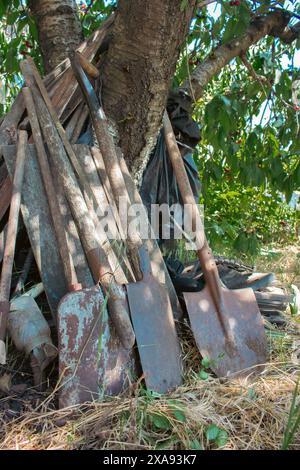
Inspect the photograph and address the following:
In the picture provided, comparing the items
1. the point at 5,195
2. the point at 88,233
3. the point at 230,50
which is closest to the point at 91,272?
the point at 88,233

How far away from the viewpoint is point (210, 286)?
220 centimetres

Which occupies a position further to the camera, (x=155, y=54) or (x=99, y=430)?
(x=155, y=54)

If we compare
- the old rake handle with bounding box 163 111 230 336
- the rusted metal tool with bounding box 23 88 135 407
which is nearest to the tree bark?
the old rake handle with bounding box 163 111 230 336

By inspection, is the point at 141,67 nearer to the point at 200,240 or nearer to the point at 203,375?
the point at 200,240

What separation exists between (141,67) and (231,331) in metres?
1.25

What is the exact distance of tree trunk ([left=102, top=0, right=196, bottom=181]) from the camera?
7.16 feet

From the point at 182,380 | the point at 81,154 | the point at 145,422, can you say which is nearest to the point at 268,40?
the point at 81,154

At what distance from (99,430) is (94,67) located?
1.62 meters

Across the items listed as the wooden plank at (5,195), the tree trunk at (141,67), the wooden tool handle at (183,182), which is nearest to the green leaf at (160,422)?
the wooden tool handle at (183,182)

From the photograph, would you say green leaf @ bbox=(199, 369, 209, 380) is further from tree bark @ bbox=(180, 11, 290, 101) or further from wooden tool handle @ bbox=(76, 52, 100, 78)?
tree bark @ bbox=(180, 11, 290, 101)

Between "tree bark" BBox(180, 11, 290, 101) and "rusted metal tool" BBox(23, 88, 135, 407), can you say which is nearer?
"rusted metal tool" BBox(23, 88, 135, 407)

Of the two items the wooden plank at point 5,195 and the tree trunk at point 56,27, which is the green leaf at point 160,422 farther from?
the tree trunk at point 56,27
